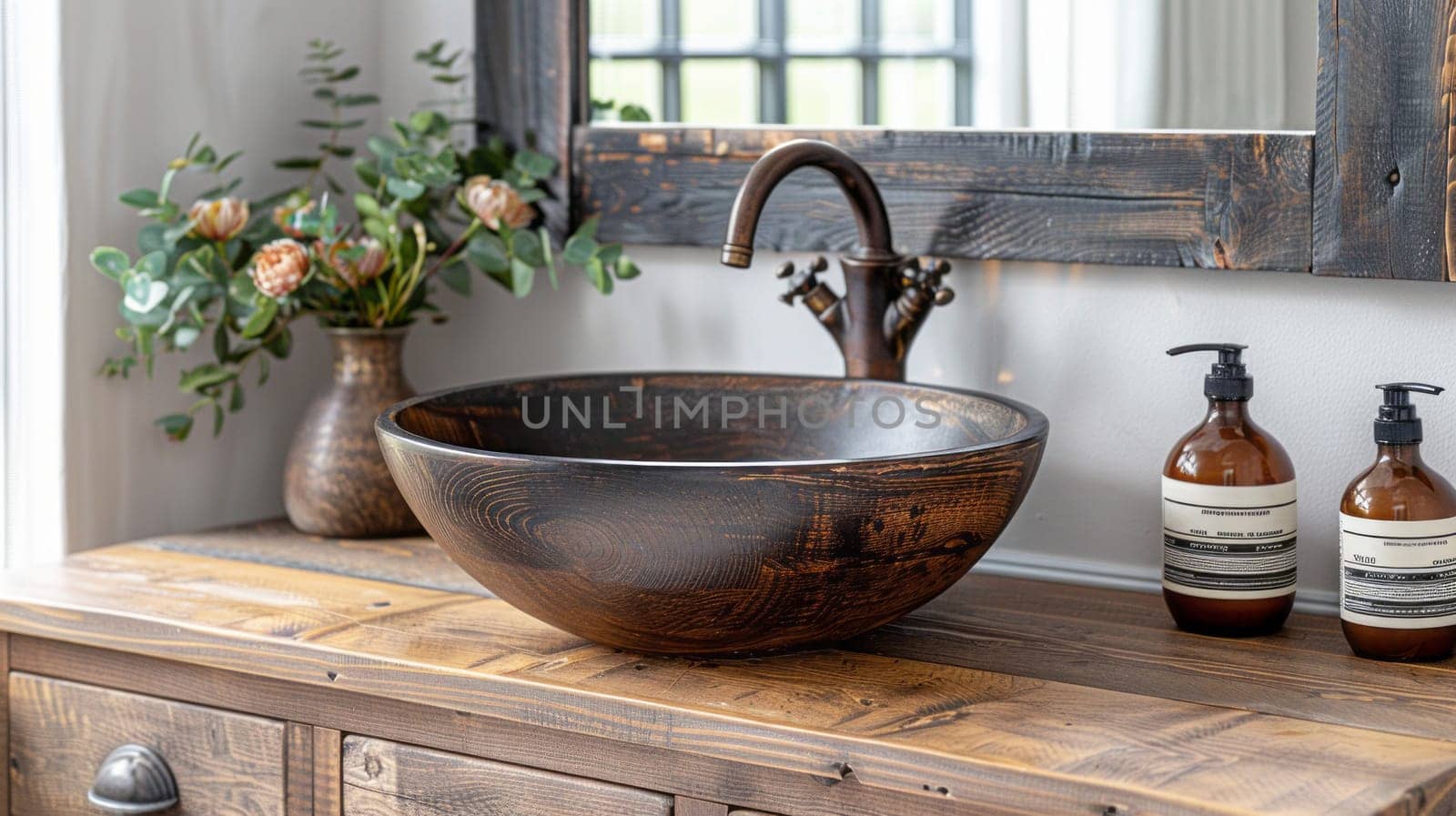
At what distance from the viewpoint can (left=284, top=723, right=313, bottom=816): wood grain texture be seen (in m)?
1.02

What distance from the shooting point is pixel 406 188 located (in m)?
1.33

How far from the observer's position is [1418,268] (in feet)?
3.50

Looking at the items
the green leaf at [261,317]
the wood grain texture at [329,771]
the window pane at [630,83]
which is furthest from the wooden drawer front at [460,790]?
the window pane at [630,83]

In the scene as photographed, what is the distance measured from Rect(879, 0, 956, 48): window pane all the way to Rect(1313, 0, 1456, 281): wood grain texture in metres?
0.30

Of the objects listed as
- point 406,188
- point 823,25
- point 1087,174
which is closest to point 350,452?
point 406,188

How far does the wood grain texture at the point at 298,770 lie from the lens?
1.02 metres

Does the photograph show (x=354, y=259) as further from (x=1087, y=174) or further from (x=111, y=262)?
(x=1087, y=174)

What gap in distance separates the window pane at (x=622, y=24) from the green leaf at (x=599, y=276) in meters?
0.22

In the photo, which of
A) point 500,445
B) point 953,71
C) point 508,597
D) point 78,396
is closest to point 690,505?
point 508,597

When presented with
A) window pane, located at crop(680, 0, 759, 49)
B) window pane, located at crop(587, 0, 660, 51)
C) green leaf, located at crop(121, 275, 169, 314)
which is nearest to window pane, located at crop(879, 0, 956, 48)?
window pane, located at crop(680, 0, 759, 49)

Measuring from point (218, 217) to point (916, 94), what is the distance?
0.62 meters

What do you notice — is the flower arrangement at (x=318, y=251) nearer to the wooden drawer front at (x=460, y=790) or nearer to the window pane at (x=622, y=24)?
the window pane at (x=622, y=24)

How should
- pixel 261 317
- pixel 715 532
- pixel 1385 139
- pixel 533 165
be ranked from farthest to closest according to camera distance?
pixel 533 165, pixel 261 317, pixel 1385 139, pixel 715 532

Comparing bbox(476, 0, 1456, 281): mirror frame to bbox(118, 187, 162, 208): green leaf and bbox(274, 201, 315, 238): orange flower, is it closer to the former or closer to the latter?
bbox(274, 201, 315, 238): orange flower
